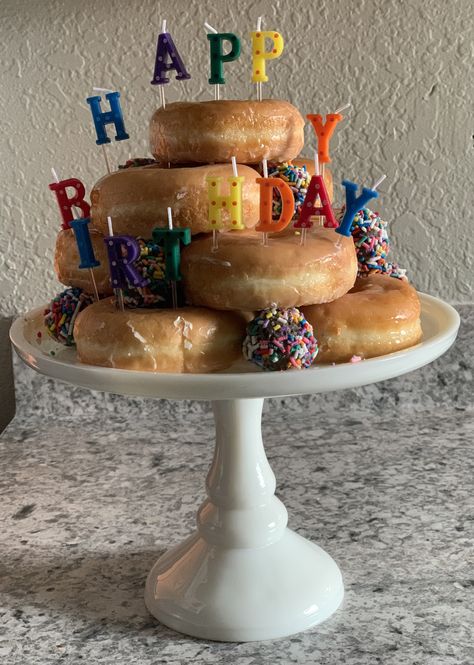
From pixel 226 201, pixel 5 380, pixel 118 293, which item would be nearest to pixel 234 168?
pixel 226 201

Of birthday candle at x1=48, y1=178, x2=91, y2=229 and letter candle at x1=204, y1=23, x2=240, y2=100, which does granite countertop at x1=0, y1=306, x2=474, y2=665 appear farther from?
letter candle at x1=204, y1=23, x2=240, y2=100

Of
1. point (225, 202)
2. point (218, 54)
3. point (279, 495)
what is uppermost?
point (218, 54)

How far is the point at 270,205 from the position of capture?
792 millimetres

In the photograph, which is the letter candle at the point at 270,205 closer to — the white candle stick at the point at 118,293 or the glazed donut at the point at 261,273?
the glazed donut at the point at 261,273

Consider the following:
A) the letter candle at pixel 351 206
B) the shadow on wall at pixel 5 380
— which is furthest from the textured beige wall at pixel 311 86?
the letter candle at pixel 351 206

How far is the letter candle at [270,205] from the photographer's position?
792 mm

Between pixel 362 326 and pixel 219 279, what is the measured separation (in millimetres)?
121

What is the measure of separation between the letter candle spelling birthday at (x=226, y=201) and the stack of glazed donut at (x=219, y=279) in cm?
1

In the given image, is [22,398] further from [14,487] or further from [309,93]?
[309,93]

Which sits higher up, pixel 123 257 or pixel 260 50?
pixel 260 50

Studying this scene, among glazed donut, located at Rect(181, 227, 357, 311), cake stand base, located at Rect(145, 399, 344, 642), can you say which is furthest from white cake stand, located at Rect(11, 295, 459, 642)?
→ glazed donut, located at Rect(181, 227, 357, 311)

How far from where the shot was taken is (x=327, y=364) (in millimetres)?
791

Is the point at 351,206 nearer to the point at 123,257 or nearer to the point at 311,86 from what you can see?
the point at 123,257

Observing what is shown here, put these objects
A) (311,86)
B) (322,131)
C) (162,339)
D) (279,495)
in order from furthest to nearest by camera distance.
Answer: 1. (311,86)
2. (279,495)
3. (322,131)
4. (162,339)
